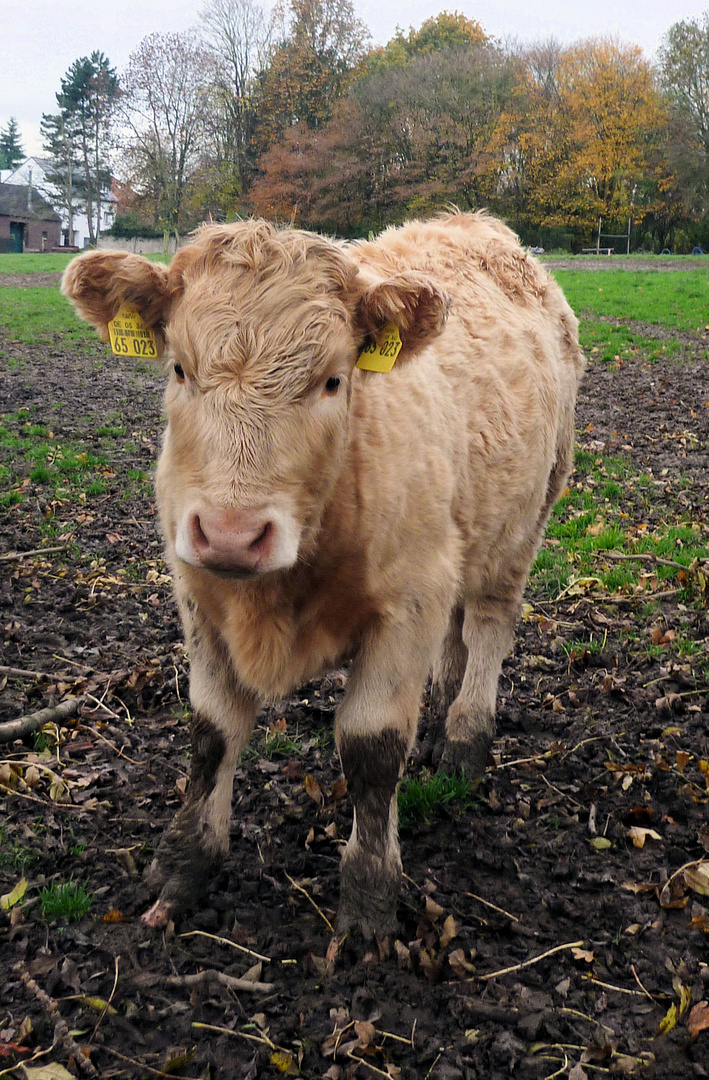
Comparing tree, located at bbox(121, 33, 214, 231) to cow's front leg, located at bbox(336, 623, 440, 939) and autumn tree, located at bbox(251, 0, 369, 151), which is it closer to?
autumn tree, located at bbox(251, 0, 369, 151)

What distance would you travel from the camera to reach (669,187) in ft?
145

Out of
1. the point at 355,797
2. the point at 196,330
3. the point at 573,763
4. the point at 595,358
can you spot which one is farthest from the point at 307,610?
the point at 595,358

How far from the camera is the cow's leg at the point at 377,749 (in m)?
3.21

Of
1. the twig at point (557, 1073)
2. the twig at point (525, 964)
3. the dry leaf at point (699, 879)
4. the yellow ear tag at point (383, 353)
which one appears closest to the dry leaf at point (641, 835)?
the dry leaf at point (699, 879)

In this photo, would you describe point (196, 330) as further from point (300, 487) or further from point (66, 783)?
point (66, 783)

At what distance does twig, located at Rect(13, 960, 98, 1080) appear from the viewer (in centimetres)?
261

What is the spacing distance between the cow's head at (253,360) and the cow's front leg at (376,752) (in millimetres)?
594

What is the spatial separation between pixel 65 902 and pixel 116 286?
7.63 feet

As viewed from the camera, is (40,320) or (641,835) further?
(40,320)

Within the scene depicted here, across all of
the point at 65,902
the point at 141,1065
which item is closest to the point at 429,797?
the point at 65,902

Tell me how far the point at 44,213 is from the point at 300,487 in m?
86.6

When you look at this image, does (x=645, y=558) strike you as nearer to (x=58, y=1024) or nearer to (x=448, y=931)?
(x=448, y=931)

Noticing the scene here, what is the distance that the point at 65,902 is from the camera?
3.22 metres

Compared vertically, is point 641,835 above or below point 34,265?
below
